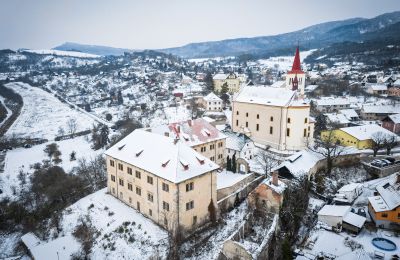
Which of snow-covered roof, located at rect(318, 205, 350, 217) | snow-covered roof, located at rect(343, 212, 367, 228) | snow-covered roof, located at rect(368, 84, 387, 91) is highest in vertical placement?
snow-covered roof, located at rect(368, 84, 387, 91)

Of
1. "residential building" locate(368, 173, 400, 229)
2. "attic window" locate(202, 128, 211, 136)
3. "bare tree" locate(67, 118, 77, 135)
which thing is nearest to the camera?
"residential building" locate(368, 173, 400, 229)

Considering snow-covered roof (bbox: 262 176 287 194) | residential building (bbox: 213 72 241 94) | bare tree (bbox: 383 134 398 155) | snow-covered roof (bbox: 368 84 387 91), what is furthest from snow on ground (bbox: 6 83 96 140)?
snow-covered roof (bbox: 368 84 387 91)

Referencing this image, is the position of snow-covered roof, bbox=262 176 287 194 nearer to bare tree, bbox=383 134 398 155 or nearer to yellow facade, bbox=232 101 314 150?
yellow facade, bbox=232 101 314 150

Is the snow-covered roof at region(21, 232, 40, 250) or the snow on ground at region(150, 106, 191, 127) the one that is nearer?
the snow-covered roof at region(21, 232, 40, 250)

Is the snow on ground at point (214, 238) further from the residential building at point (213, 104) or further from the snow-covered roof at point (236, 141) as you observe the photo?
the residential building at point (213, 104)

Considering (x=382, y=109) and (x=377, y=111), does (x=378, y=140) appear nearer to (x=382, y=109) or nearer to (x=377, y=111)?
(x=377, y=111)

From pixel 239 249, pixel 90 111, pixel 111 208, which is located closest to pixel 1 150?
pixel 90 111

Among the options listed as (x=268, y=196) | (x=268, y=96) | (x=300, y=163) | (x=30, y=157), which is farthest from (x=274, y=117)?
(x=30, y=157)
